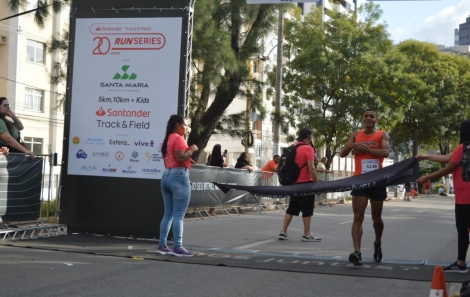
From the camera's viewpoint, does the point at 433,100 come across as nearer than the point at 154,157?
No

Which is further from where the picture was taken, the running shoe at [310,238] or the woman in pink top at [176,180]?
the running shoe at [310,238]

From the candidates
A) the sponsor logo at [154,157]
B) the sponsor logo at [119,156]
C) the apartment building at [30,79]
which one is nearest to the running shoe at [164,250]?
the sponsor logo at [154,157]

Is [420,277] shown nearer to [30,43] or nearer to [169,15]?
[169,15]

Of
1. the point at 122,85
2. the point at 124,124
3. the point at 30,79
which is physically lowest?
the point at 124,124

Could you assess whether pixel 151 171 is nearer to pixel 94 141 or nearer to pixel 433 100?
pixel 94 141

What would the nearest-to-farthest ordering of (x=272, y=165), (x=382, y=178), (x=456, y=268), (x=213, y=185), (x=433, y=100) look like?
(x=456, y=268)
(x=382, y=178)
(x=213, y=185)
(x=272, y=165)
(x=433, y=100)

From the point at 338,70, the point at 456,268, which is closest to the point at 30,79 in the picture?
the point at 338,70

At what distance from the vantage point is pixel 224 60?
22109 mm

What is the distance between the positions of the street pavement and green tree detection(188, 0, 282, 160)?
30.1 feet

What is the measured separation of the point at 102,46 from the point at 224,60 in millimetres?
10017

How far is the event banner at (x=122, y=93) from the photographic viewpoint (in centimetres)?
1184

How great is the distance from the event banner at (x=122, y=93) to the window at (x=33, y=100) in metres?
33.4

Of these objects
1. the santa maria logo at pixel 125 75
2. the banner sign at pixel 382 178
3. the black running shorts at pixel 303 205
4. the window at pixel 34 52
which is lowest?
the black running shorts at pixel 303 205

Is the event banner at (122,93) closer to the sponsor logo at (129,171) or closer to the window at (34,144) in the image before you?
the sponsor logo at (129,171)
